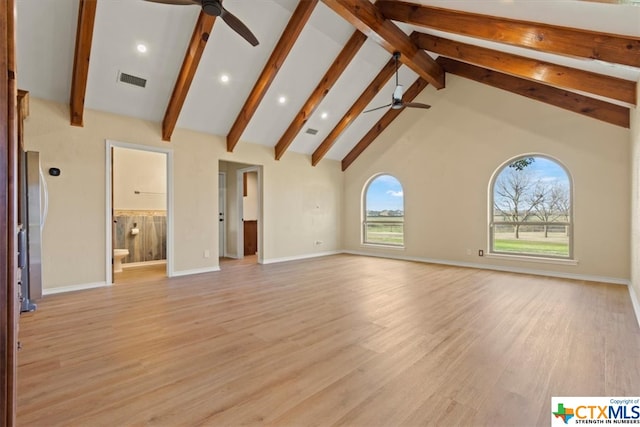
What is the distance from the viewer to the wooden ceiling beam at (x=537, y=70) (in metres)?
3.62

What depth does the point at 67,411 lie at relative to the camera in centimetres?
166

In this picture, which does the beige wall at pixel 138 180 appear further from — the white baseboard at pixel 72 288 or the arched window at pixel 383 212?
the arched window at pixel 383 212

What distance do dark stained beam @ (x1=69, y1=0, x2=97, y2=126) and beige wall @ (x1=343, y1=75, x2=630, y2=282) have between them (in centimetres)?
575

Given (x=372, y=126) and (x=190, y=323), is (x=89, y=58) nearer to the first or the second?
(x=190, y=323)

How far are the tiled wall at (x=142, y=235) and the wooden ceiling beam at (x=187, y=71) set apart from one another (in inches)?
96.6

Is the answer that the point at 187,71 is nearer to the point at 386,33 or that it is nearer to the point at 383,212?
the point at 386,33

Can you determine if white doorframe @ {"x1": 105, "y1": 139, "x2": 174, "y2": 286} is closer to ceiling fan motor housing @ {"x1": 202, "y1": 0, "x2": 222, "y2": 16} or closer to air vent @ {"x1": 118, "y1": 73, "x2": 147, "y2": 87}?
air vent @ {"x1": 118, "y1": 73, "x2": 147, "y2": 87}

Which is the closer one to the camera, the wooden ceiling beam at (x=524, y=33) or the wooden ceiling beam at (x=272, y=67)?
the wooden ceiling beam at (x=524, y=33)

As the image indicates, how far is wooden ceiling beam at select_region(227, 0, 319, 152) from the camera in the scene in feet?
13.0

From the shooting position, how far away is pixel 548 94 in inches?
198

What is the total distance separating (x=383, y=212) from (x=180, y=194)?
4.71 meters

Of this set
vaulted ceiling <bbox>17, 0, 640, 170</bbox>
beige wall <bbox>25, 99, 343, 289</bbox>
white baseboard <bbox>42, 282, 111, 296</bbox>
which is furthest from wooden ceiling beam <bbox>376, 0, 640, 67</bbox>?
white baseboard <bbox>42, 282, 111, 296</bbox>

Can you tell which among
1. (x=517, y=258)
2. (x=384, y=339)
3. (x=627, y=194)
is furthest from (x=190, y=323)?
(x=627, y=194)

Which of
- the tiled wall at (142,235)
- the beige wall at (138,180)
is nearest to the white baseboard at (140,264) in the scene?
the tiled wall at (142,235)
